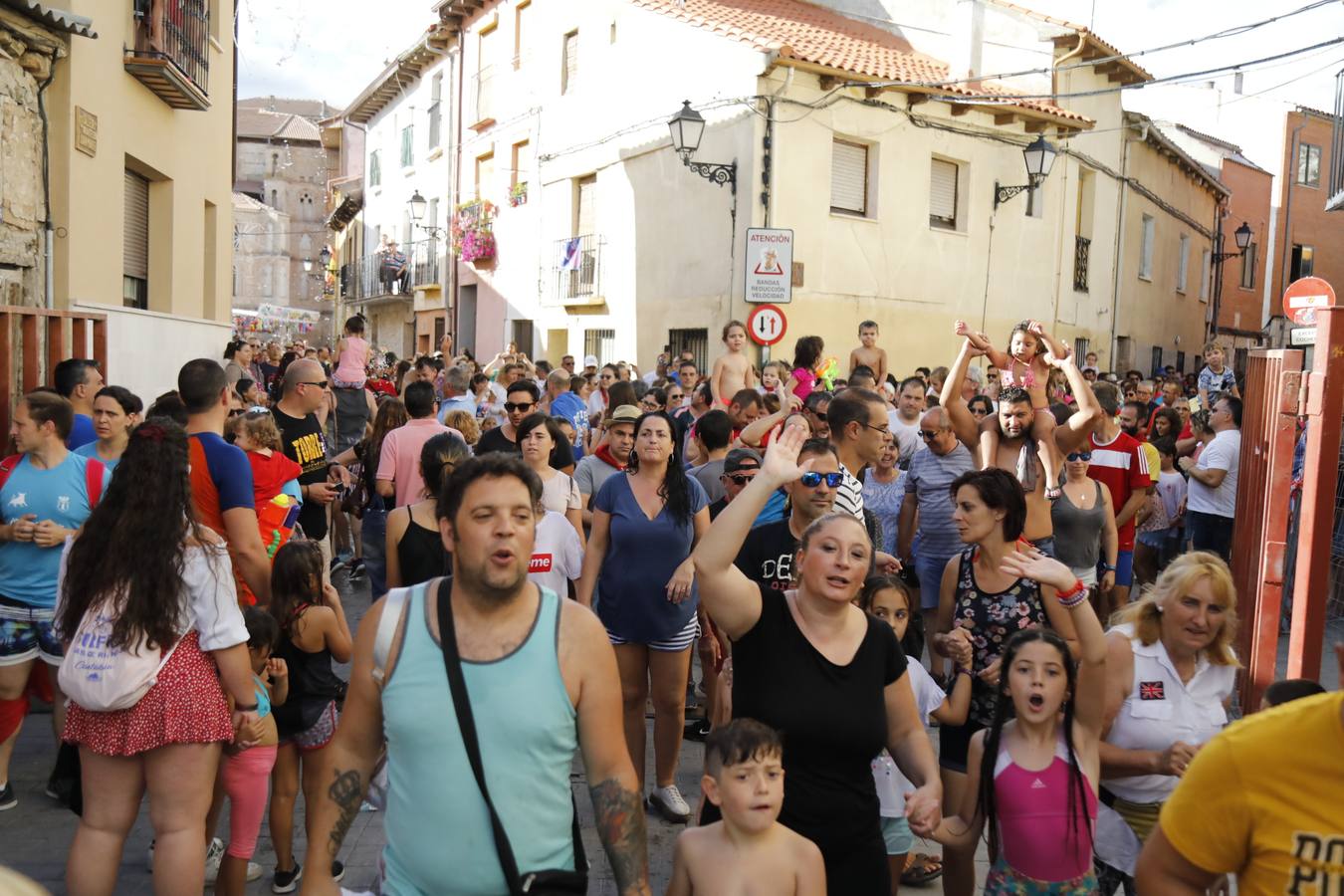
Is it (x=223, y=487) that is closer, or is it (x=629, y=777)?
(x=629, y=777)

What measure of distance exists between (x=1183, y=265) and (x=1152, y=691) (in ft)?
95.7

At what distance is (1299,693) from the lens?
11.2ft

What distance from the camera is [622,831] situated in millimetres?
2709

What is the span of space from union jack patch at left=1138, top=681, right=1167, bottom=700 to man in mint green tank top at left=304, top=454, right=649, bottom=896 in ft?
6.16

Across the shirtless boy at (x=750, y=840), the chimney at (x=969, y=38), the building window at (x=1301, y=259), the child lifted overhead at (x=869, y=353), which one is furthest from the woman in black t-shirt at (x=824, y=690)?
the building window at (x=1301, y=259)

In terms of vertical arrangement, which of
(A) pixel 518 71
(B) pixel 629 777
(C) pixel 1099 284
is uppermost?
(A) pixel 518 71

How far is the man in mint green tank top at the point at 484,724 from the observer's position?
2.55 m

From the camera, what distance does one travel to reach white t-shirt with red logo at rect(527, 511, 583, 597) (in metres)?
5.30

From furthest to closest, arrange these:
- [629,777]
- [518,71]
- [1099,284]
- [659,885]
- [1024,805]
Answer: [518,71] < [1099,284] < [659,885] < [1024,805] < [629,777]

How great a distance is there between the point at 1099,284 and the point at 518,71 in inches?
513

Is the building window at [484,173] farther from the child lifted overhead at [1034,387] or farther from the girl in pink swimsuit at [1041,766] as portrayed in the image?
the girl in pink swimsuit at [1041,766]

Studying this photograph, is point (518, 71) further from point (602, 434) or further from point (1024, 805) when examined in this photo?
point (1024, 805)

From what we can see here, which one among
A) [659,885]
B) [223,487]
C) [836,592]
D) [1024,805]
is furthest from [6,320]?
[1024,805]

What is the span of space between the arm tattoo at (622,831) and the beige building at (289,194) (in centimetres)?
5957
